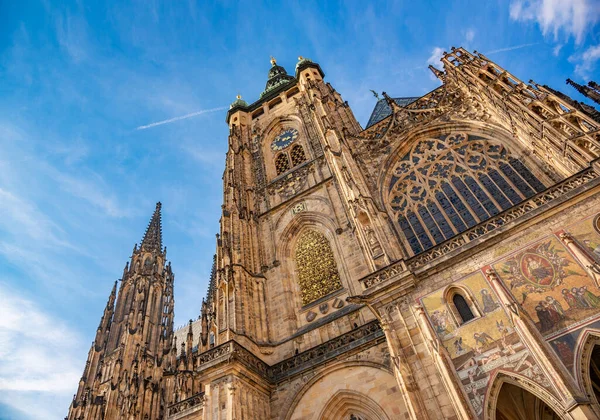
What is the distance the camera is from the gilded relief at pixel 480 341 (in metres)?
8.32

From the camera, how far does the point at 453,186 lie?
14.8 metres

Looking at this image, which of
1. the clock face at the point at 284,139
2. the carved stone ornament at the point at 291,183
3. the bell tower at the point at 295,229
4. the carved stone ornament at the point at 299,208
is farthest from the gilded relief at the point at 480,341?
the clock face at the point at 284,139

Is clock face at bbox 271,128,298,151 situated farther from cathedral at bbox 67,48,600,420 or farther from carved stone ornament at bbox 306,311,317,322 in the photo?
carved stone ornament at bbox 306,311,317,322

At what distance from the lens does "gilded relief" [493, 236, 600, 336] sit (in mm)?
8414

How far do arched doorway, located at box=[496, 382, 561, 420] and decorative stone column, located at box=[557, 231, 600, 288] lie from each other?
3.59 meters

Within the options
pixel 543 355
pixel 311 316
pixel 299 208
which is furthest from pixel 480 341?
pixel 299 208

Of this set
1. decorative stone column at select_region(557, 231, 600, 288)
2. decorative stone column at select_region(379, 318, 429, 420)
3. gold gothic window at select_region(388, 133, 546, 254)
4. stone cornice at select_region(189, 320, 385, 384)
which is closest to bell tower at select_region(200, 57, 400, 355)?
stone cornice at select_region(189, 320, 385, 384)

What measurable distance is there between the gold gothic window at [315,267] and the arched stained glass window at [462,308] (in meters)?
5.28

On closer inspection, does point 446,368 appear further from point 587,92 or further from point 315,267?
point 587,92

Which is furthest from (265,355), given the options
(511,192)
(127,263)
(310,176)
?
(127,263)

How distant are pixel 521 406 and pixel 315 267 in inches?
314

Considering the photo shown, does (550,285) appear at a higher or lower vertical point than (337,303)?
lower

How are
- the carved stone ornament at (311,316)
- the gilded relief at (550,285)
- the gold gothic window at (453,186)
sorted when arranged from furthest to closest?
1. the carved stone ornament at (311,316)
2. the gold gothic window at (453,186)
3. the gilded relief at (550,285)

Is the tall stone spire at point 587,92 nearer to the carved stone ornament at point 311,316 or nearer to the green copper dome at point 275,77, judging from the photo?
the carved stone ornament at point 311,316
